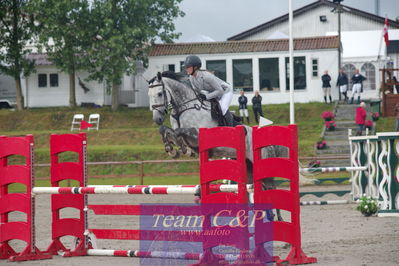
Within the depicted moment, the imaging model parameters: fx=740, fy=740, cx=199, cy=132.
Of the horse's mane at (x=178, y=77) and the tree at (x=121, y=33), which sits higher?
the tree at (x=121, y=33)

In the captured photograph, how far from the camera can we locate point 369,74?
131 ft

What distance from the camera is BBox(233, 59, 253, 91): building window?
36781 mm

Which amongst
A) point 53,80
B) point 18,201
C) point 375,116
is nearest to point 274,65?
point 375,116

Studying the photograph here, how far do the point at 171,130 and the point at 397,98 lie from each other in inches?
857

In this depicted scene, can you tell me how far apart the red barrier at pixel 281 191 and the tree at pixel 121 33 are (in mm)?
28029

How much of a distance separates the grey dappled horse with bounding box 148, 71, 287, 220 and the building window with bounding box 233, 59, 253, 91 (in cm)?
2579

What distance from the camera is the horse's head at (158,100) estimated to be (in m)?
10.5

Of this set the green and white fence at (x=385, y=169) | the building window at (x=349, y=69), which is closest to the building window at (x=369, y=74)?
the building window at (x=349, y=69)

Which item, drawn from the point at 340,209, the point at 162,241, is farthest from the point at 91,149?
the point at 162,241

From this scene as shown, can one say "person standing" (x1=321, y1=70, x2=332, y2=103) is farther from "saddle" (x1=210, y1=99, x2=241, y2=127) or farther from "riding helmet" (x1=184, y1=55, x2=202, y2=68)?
"riding helmet" (x1=184, y1=55, x2=202, y2=68)

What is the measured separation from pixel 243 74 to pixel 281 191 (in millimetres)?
29864

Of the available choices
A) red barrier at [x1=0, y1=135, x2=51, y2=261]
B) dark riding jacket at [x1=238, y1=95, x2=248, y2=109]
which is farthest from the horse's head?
dark riding jacket at [x1=238, y1=95, x2=248, y2=109]

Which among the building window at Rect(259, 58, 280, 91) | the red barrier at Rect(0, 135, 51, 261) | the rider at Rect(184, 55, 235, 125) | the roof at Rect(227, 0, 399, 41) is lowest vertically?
the red barrier at Rect(0, 135, 51, 261)

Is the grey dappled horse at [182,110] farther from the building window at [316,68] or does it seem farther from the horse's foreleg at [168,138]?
the building window at [316,68]
